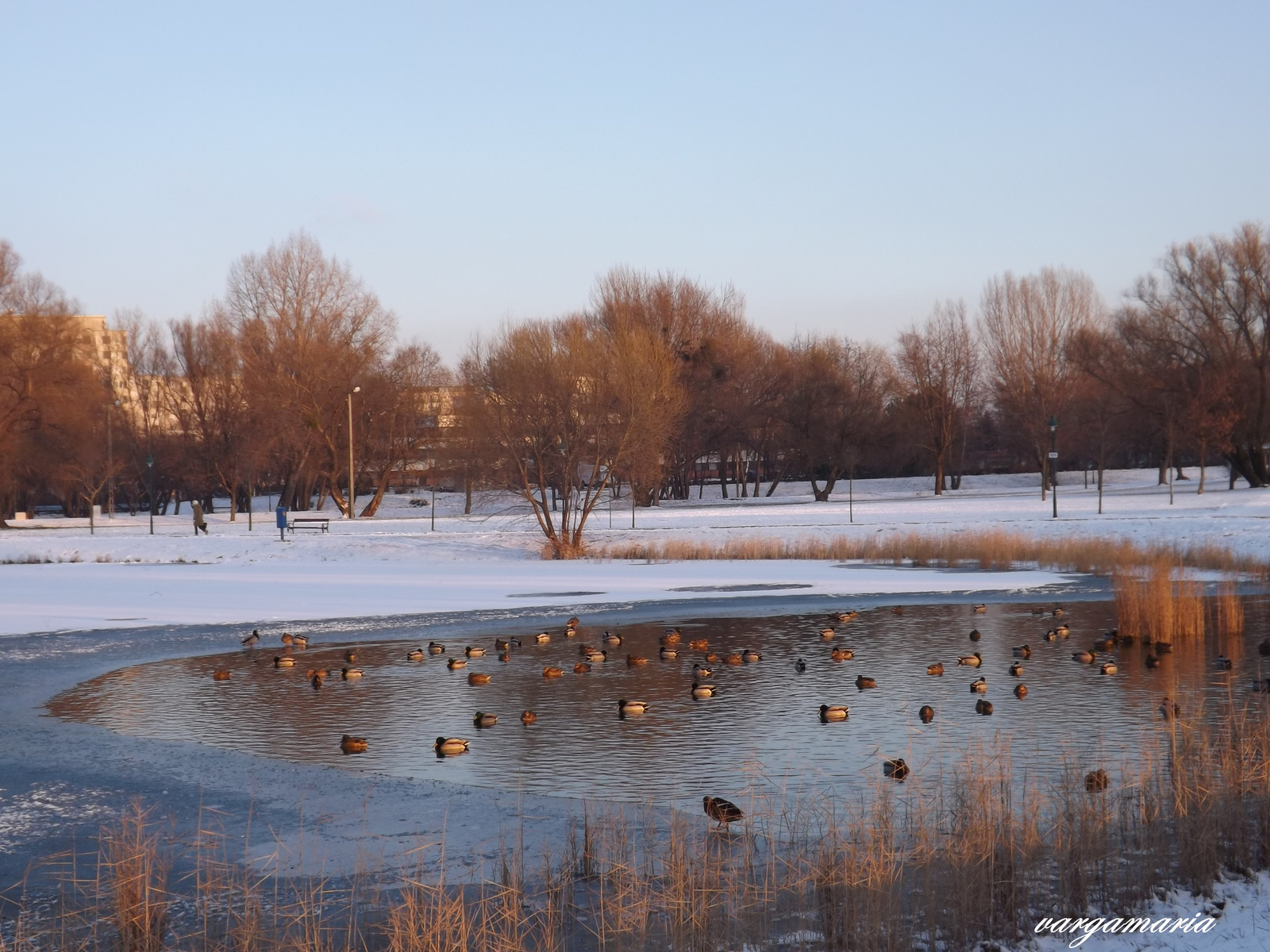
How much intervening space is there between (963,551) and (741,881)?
2747cm

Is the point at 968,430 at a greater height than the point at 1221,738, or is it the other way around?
the point at 968,430

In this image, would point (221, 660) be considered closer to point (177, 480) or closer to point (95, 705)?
point (95, 705)

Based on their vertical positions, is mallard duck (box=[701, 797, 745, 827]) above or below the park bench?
below

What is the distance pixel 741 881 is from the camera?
7129mm

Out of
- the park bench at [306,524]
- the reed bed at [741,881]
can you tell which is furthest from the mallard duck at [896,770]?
the park bench at [306,524]

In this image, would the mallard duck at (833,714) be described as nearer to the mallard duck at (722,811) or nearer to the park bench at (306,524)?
the mallard duck at (722,811)

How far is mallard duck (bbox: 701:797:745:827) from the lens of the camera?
834cm

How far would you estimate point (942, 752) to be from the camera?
35.3ft

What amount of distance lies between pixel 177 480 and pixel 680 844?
79124 mm

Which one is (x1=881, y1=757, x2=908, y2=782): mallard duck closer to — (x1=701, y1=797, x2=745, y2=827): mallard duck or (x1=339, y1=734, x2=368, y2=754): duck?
(x1=701, y1=797, x2=745, y2=827): mallard duck

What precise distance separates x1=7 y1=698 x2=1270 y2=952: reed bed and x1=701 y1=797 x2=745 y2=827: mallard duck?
0.10m

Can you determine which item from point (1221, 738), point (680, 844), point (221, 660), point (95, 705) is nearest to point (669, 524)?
point (221, 660)

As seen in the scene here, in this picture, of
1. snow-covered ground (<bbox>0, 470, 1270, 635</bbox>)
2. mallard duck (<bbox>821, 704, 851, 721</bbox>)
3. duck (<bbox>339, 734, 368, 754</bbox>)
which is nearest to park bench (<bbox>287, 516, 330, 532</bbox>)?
snow-covered ground (<bbox>0, 470, 1270, 635</bbox>)

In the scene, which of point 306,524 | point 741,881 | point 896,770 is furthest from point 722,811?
point 306,524
